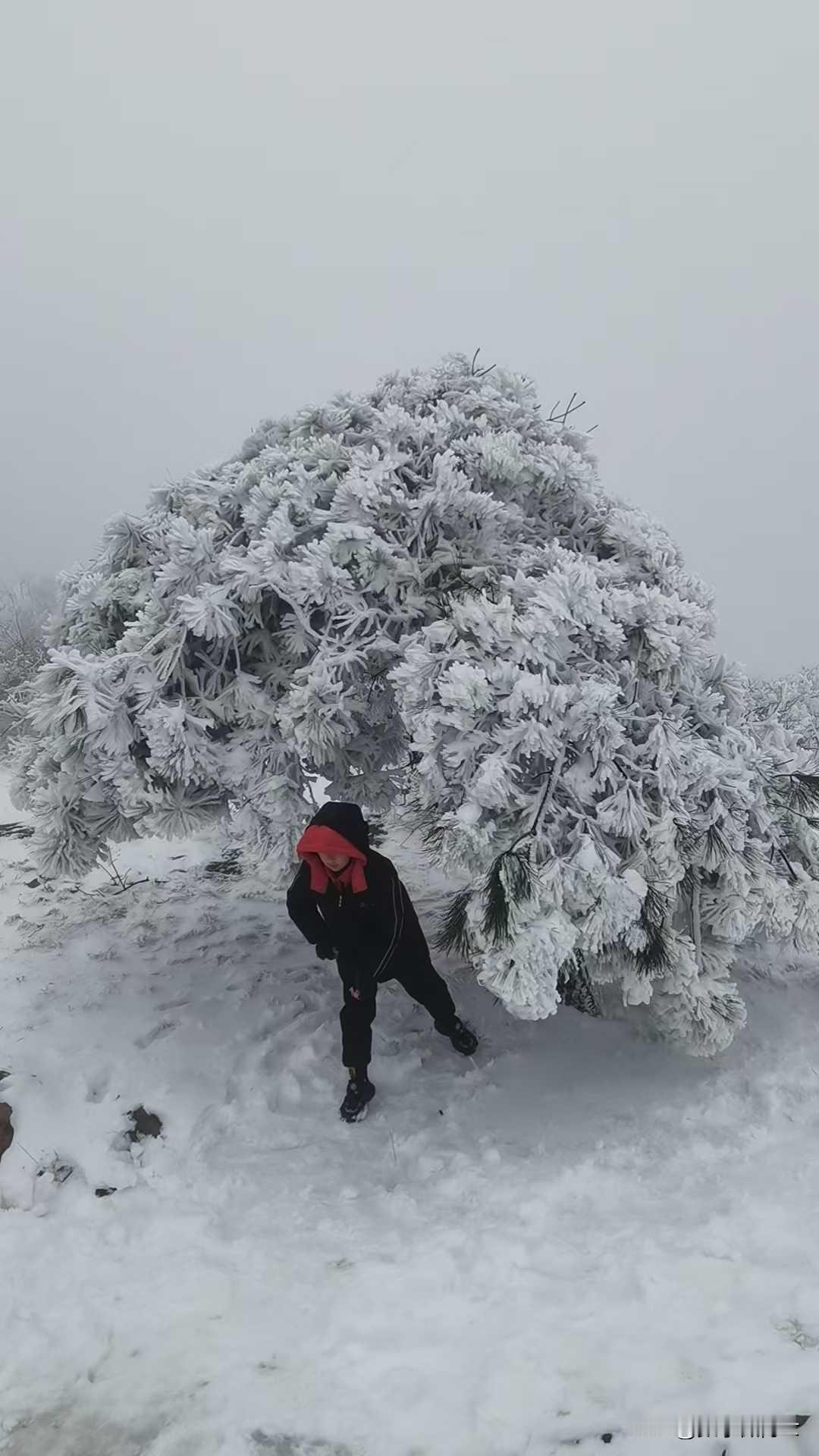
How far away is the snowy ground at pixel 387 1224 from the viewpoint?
2830 mm

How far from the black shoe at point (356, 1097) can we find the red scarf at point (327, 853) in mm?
1280

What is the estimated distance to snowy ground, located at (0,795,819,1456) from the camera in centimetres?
283

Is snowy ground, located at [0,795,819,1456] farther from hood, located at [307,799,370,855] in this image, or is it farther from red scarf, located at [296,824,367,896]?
hood, located at [307,799,370,855]

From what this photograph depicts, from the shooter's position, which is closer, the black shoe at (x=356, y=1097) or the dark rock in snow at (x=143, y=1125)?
the dark rock in snow at (x=143, y=1125)

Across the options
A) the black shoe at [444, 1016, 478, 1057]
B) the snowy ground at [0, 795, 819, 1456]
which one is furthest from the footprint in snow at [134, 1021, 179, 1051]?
the black shoe at [444, 1016, 478, 1057]

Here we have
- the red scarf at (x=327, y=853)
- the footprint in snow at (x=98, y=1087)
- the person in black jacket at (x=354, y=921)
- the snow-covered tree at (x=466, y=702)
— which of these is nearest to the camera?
the snow-covered tree at (x=466, y=702)

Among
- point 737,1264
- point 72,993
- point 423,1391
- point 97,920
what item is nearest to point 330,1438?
point 423,1391

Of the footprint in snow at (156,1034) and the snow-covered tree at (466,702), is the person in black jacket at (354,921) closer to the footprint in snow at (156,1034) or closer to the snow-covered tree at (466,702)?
the snow-covered tree at (466,702)

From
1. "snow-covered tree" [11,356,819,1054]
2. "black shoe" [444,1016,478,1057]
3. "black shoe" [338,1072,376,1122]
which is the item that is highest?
"snow-covered tree" [11,356,819,1054]

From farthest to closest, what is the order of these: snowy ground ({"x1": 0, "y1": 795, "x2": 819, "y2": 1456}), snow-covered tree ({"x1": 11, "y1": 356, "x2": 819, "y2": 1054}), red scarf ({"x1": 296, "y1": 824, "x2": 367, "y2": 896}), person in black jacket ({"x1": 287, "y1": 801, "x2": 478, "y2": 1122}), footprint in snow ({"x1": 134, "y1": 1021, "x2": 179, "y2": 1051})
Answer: footprint in snow ({"x1": 134, "y1": 1021, "x2": 179, "y2": 1051}) → person in black jacket ({"x1": 287, "y1": 801, "x2": 478, "y2": 1122}) → red scarf ({"x1": 296, "y1": 824, "x2": 367, "y2": 896}) → snow-covered tree ({"x1": 11, "y1": 356, "x2": 819, "y2": 1054}) → snowy ground ({"x1": 0, "y1": 795, "x2": 819, "y2": 1456})

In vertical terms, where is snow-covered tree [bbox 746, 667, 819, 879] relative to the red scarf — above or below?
above

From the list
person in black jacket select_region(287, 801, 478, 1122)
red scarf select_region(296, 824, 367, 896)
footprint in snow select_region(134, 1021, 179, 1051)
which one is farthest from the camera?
footprint in snow select_region(134, 1021, 179, 1051)

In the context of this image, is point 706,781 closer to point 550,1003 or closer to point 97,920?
point 550,1003

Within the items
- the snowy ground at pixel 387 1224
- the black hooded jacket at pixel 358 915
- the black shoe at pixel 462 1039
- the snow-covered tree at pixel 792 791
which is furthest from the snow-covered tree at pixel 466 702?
the black shoe at pixel 462 1039
